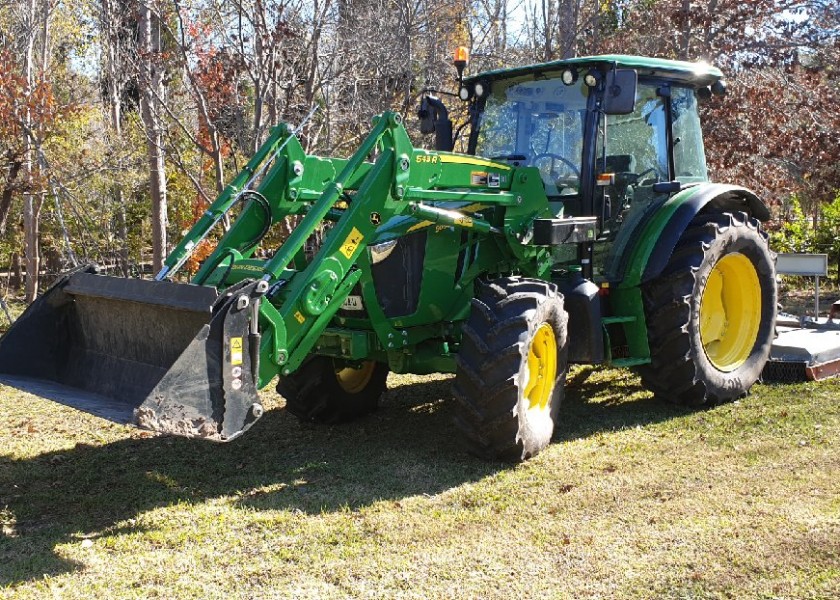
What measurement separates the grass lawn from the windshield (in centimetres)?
187

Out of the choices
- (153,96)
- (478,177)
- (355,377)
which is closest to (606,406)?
(355,377)

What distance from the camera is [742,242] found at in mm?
7301

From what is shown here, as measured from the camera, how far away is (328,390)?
6.85 m

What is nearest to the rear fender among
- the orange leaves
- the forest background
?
the forest background

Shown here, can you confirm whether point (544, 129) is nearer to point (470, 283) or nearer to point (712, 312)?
point (470, 283)

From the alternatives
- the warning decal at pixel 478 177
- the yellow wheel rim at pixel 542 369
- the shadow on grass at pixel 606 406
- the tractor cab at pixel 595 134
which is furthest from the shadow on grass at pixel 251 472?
the warning decal at pixel 478 177

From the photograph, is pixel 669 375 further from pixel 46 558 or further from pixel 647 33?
pixel 647 33

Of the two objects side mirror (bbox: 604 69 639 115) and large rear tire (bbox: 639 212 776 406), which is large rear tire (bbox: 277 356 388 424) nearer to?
large rear tire (bbox: 639 212 776 406)

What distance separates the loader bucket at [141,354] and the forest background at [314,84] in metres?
3.71

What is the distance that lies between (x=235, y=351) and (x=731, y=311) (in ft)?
15.1

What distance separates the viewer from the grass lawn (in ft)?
13.8

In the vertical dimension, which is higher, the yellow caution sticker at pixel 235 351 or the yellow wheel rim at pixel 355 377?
the yellow caution sticker at pixel 235 351

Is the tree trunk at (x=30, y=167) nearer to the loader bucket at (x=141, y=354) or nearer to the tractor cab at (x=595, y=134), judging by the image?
the loader bucket at (x=141, y=354)

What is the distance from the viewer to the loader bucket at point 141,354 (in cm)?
455
